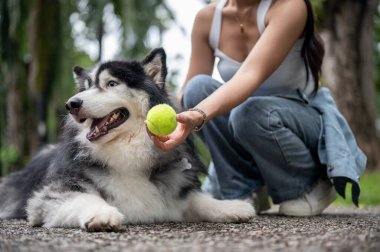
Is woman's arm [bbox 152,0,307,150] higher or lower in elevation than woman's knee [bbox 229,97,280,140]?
higher

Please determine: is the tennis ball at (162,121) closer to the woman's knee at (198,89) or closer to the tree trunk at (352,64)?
the woman's knee at (198,89)

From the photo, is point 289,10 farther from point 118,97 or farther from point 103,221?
point 103,221

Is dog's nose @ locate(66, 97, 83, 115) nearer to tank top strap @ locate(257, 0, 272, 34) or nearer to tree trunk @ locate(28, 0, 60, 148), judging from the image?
tank top strap @ locate(257, 0, 272, 34)

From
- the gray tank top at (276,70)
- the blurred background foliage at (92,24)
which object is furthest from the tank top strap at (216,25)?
the blurred background foliage at (92,24)

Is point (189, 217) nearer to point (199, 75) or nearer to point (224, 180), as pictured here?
point (224, 180)

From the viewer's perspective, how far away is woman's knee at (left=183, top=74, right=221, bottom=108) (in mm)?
3350

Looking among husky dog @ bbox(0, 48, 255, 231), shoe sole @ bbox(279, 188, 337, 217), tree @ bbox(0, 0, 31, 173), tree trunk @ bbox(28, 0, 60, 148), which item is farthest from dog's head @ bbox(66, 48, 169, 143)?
tree @ bbox(0, 0, 31, 173)

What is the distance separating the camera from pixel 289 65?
11.0 ft

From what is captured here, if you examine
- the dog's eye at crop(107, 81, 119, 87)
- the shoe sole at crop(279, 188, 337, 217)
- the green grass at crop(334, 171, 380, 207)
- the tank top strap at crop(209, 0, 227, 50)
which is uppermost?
the tank top strap at crop(209, 0, 227, 50)

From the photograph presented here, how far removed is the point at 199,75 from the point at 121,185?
1.07 meters

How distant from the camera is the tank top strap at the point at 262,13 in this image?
3.19m

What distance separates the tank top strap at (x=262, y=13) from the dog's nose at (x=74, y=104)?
1.27 meters

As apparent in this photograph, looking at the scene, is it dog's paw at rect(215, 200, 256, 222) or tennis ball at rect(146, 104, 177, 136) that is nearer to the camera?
tennis ball at rect(146, 104, 177, 136)

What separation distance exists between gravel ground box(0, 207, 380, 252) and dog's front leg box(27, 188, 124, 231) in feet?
0.21
